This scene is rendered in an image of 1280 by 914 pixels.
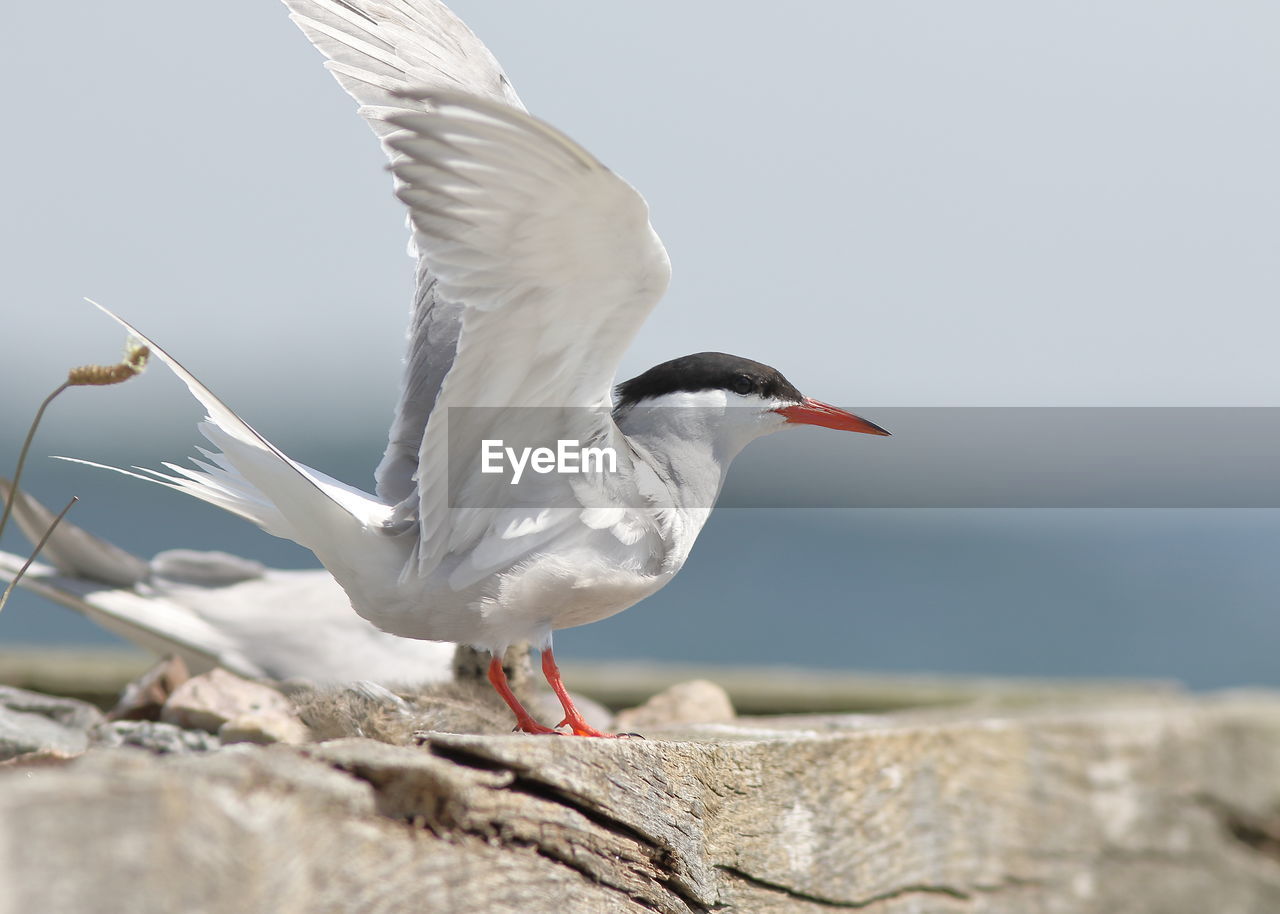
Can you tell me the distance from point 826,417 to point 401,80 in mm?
1302

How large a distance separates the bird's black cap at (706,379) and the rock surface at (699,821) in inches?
31.4

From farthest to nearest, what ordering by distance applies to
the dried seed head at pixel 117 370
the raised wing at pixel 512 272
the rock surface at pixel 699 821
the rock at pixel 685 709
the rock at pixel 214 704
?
the rock at pixel 685 709
the rock at pixel 214 704
the dried seed head at pixel 117 370
the raised wing at pixel 512 272
the rock surface at pixel 699 821

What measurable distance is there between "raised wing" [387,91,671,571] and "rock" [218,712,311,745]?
876mm

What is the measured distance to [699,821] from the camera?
2.19 m

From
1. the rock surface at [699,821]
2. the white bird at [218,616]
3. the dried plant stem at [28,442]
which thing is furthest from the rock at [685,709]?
the dried plant stem at [28,442]

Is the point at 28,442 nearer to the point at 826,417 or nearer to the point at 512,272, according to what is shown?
the point at 512,272

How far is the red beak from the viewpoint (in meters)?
2.83

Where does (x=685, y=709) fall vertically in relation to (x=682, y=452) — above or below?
below

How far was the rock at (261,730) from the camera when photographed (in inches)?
114

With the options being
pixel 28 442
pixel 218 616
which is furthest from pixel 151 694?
pixel 28 442

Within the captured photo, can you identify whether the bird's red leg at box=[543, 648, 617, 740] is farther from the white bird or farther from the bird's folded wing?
the bird's folded wing


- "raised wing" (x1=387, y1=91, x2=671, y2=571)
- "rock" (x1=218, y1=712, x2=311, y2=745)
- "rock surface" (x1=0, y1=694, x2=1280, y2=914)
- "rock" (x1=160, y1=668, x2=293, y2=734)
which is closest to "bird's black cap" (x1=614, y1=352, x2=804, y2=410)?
"raised wing" (x1=387, y1=91, x2=671, y2=571)

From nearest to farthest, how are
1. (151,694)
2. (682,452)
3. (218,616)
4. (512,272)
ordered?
1. (512,272)
2. (682,452)
3. (151,694)
4. (218,616)

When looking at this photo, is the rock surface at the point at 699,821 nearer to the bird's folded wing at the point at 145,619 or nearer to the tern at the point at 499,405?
the tern at the point at 499,405
